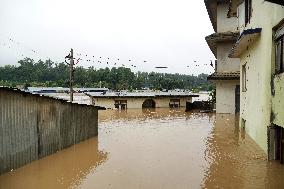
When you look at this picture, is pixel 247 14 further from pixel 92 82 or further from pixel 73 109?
pixel 92 82

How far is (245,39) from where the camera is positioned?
1327 cm

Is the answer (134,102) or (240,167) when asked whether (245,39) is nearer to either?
(240,167)

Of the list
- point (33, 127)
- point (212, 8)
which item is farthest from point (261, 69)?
point (212, 8)

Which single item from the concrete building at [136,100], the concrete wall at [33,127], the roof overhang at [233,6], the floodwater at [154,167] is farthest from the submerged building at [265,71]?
the concrete building at [136,100]

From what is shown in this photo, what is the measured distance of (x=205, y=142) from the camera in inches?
617

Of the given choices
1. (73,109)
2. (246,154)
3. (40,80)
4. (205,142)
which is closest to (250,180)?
(246,154)

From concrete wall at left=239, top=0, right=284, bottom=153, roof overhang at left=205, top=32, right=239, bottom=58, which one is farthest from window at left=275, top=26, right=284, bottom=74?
roof overhang at left=205, top=32, right=239, bottom=58

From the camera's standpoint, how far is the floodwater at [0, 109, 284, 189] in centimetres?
893

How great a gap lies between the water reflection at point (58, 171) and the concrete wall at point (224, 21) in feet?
66.8

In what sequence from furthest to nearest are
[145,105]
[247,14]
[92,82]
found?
[92,82] < [145,105] < [247,14]

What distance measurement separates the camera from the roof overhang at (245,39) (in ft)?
39.5

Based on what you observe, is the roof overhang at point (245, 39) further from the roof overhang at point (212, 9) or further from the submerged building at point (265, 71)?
the roof overhang at point (212, 9)

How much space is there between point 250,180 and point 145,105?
34.3 meters

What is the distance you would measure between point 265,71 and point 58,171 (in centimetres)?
832
